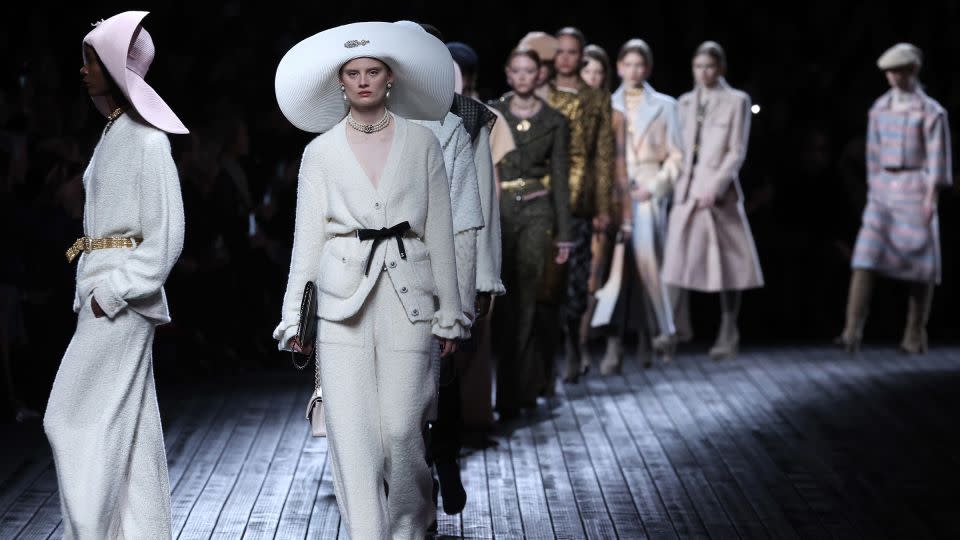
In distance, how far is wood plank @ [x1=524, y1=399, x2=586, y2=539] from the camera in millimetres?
6062

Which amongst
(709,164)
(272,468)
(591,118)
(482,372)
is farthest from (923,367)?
(272,468)

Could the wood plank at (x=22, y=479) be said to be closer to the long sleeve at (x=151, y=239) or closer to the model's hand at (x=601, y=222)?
the long sleeve at (x=151, y=239)

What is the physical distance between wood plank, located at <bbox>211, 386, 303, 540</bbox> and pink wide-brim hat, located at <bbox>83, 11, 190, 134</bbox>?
1.48 m

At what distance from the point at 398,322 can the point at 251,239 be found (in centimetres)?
517

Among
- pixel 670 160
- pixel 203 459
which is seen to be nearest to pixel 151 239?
pixel 203 459

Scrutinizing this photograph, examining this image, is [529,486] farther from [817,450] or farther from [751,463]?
[817,450]

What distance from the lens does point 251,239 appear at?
9.95 meters

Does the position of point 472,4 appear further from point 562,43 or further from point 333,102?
point 333,102

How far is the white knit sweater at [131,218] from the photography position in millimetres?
4891

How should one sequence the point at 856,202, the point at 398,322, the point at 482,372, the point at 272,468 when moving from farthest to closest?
the point at 856,202 → the point at 482,372 → the point at 272,468 → the point at 398,322

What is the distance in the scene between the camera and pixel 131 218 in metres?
4.92

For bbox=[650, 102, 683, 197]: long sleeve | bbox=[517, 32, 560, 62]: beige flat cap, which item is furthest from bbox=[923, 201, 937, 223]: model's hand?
bbox=[517, 32, 560, 62]: beige flat cap

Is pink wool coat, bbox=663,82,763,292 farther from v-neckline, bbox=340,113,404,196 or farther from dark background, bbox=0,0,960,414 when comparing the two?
v-neckline, bbox=340,113,404,196

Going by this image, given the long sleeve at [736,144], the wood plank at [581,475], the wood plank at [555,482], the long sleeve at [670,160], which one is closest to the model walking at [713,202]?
the long sleeve at [736,144]
